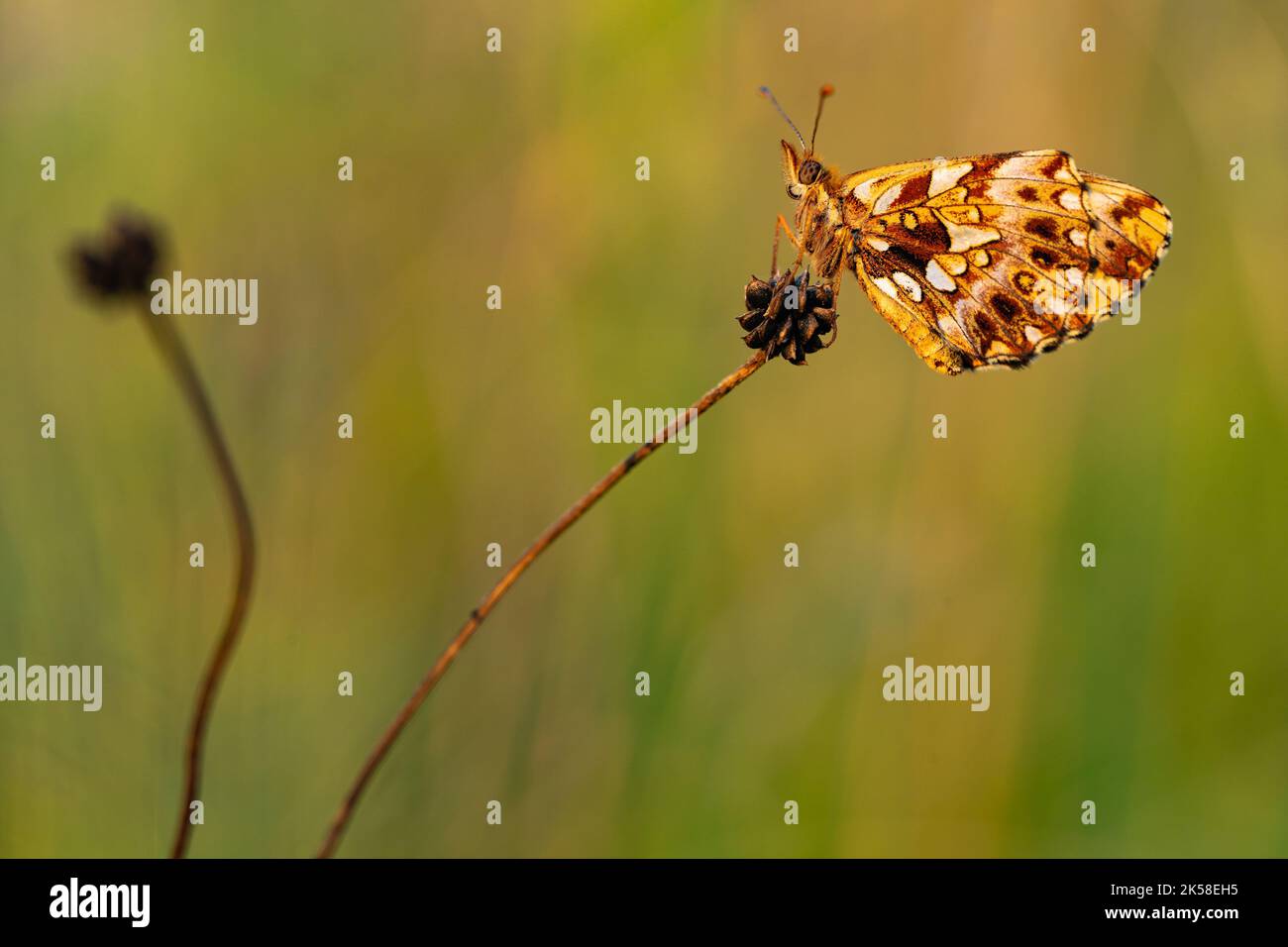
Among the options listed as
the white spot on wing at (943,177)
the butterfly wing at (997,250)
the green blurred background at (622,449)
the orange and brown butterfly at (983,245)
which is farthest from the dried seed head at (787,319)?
the green blurred background at (622,449)

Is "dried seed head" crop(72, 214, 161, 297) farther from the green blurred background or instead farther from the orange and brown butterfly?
the green blurred background

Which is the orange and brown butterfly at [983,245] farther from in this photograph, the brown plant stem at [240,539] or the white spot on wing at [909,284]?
the brown plant stem at [240,539]

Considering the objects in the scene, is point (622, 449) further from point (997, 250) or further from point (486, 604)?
point (486, 604)

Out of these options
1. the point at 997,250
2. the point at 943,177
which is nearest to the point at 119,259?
the point at 943,177

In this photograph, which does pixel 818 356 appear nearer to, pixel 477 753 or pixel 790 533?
pixel 790 533
